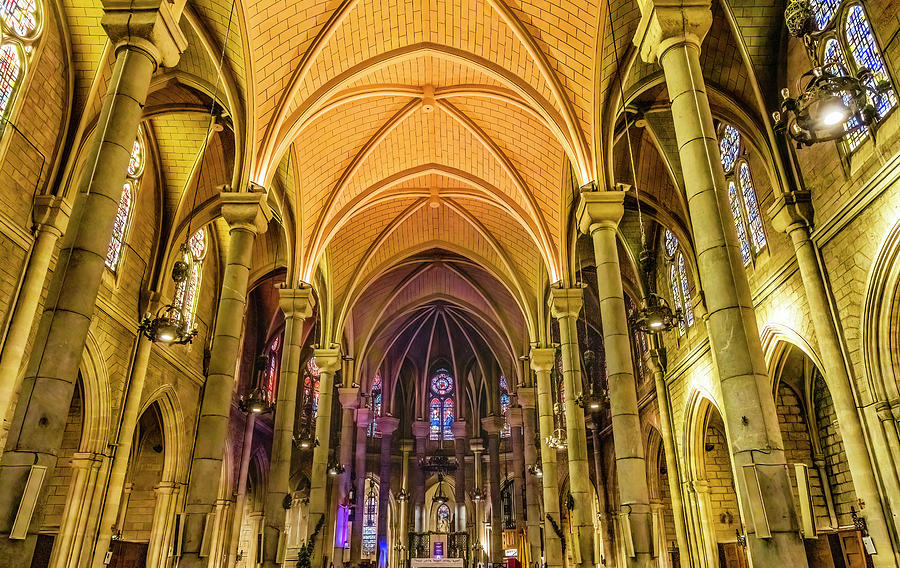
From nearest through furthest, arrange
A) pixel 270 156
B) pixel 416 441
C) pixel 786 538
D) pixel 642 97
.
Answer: pixel 786 538, pixel 270 156, pixel 642 97, pixel 416 441

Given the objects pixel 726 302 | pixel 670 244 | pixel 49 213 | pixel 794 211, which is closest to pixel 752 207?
pixel 794 211

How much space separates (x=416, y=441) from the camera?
3544 centimetres

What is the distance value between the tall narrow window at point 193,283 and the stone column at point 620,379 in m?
12.5

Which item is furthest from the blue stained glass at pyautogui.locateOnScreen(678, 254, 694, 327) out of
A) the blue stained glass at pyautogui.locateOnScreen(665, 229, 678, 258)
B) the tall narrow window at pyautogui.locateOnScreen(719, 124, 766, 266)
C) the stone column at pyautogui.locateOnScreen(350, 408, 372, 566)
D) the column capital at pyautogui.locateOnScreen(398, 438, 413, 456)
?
the column capital at pyautogui.locateOnScreen(398, 438, 413, 456)

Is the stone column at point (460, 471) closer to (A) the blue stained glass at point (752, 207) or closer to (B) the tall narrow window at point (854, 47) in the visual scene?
(A) the blue stained glass at point (752, 207)

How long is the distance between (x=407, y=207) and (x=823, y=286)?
556 inches

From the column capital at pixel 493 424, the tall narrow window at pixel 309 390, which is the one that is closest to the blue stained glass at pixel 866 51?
the column capital at pixel 493 424

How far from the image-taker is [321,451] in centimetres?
1961

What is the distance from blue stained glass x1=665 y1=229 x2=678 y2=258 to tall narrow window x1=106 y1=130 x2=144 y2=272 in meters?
15.6

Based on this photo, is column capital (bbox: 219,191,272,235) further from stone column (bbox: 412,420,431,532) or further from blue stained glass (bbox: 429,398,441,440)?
blue stained glass (bbox: 429,398,441,440)

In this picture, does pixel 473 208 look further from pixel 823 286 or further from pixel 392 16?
pixel 823 286

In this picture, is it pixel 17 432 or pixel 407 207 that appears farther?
→ pixel 407 207

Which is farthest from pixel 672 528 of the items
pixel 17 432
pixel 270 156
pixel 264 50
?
pixel 17 432

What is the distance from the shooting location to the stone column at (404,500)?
101ft
